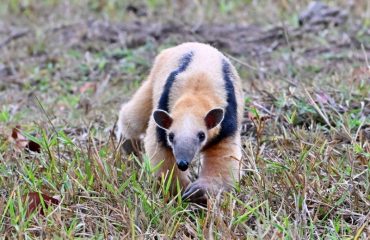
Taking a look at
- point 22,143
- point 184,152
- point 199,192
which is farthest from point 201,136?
point 22,143

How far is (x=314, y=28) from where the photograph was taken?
10.6m

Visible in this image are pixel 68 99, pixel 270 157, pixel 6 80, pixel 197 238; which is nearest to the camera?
pixel 197 238

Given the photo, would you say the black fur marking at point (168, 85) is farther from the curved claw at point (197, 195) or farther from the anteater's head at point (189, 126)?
the curved claw at point (197, 195)

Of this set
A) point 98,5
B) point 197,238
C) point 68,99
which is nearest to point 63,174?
point 197,238

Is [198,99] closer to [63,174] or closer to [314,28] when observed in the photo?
[63,174]

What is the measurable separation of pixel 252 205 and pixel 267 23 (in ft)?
20.8

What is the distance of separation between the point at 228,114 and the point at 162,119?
56cm

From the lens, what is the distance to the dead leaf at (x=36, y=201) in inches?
197

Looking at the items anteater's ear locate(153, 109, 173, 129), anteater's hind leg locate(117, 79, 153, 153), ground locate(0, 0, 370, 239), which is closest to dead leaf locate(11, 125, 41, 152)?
ground locate(0, 0, 370, 239)

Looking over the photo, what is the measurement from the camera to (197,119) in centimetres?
534

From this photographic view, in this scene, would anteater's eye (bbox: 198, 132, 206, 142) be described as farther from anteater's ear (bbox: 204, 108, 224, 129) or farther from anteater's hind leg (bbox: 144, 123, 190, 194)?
anteater's hind leg (bbox: 144, 123, 190, 194)

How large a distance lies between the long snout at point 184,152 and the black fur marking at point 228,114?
366 mm

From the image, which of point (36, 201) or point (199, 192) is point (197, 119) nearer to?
point (199, 192)

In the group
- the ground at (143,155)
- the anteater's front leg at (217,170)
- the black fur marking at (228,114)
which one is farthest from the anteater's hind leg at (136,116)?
the anteater's front leg at (217,170)
